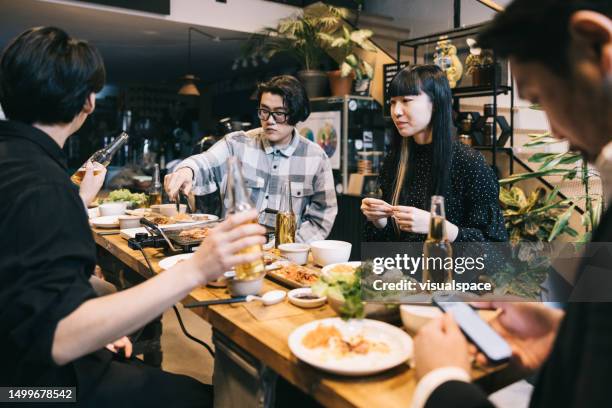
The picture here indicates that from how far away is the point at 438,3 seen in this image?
5332 millimetres

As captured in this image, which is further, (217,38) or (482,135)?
(217,38)

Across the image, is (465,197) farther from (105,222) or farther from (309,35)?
(309,35)

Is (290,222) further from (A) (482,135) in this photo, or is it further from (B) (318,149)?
(A) (482,135)

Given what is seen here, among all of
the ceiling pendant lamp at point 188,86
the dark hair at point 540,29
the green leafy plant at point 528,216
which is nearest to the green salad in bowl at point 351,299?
the dark hair at point 540,29

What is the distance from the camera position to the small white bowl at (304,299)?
127 centimetres

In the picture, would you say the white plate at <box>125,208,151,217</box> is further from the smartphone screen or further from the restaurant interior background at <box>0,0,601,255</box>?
the smartphone screen

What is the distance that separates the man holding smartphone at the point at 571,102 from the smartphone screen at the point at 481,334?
11 centimetres

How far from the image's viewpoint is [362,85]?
5367 mm

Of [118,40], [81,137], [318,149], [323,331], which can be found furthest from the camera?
[81,137]

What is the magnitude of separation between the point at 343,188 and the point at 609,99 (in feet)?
15.2

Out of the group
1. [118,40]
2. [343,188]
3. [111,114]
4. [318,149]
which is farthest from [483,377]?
[111,114]

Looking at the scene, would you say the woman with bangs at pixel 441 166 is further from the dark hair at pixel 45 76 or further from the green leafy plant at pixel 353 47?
the green leafy plant at pixel 353 47

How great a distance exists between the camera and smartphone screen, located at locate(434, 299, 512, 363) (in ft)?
Answer: 2.75

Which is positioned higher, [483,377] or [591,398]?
[591,398]
